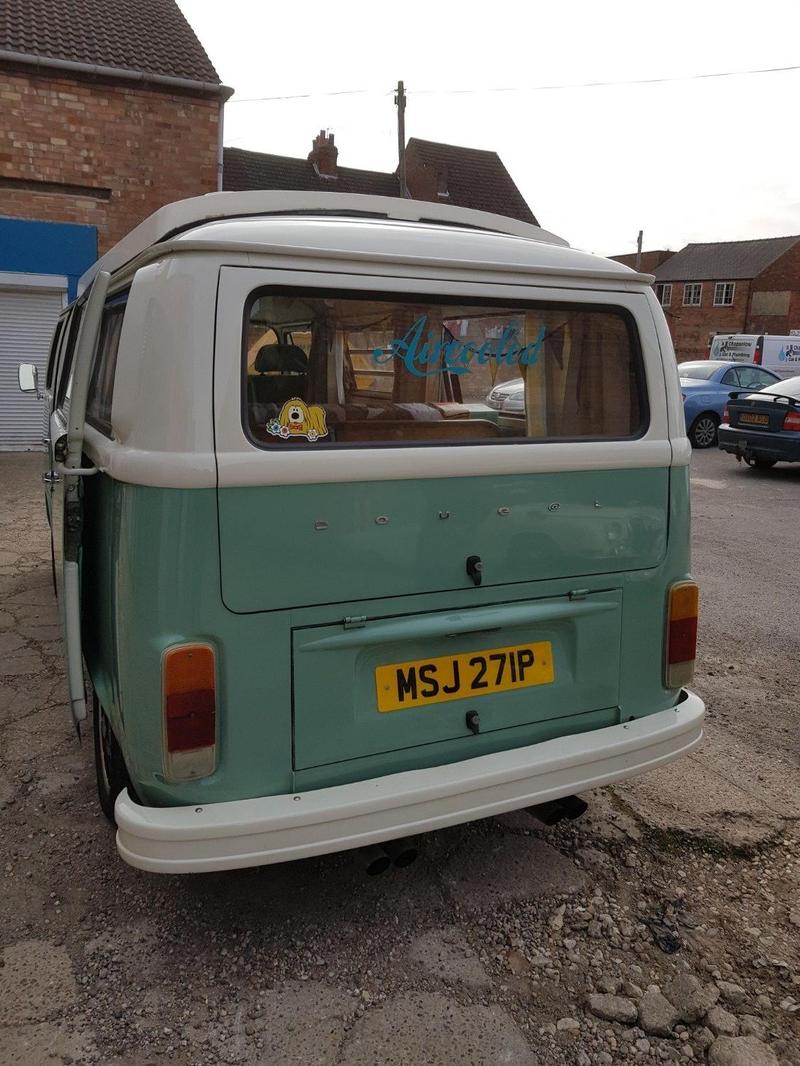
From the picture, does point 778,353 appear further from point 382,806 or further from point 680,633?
point 382,806

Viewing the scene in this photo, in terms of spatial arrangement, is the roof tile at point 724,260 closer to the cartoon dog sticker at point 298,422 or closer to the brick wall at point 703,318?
the brick wall at point 703,318

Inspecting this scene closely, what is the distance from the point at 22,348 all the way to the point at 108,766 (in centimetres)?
1161

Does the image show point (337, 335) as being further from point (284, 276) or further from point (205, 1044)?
point (205, 1044)

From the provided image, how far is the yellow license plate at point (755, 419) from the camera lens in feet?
39.5

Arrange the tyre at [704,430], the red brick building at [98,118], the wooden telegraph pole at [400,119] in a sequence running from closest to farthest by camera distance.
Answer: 1. the red brick building at [98,118]
2. the tyre at [704,430]
3. the wooden telegraph pole at [400,119]

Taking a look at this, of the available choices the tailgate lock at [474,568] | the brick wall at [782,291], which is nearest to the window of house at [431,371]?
the tailgate lock at [474,568]

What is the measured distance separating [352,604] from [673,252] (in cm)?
5971

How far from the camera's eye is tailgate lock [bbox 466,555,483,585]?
8.33 feet

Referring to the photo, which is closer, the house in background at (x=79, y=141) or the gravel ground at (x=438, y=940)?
the gravel ground at (x=438, y=940)

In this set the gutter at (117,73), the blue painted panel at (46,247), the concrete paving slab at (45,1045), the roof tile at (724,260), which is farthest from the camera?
the roof tile at (724,260)

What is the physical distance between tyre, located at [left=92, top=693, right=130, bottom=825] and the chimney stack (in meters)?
27.3

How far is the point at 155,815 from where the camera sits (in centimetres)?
221

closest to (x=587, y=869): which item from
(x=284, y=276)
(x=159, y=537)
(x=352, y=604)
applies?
(x=352, y=604)

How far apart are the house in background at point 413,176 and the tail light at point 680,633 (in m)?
24.1
